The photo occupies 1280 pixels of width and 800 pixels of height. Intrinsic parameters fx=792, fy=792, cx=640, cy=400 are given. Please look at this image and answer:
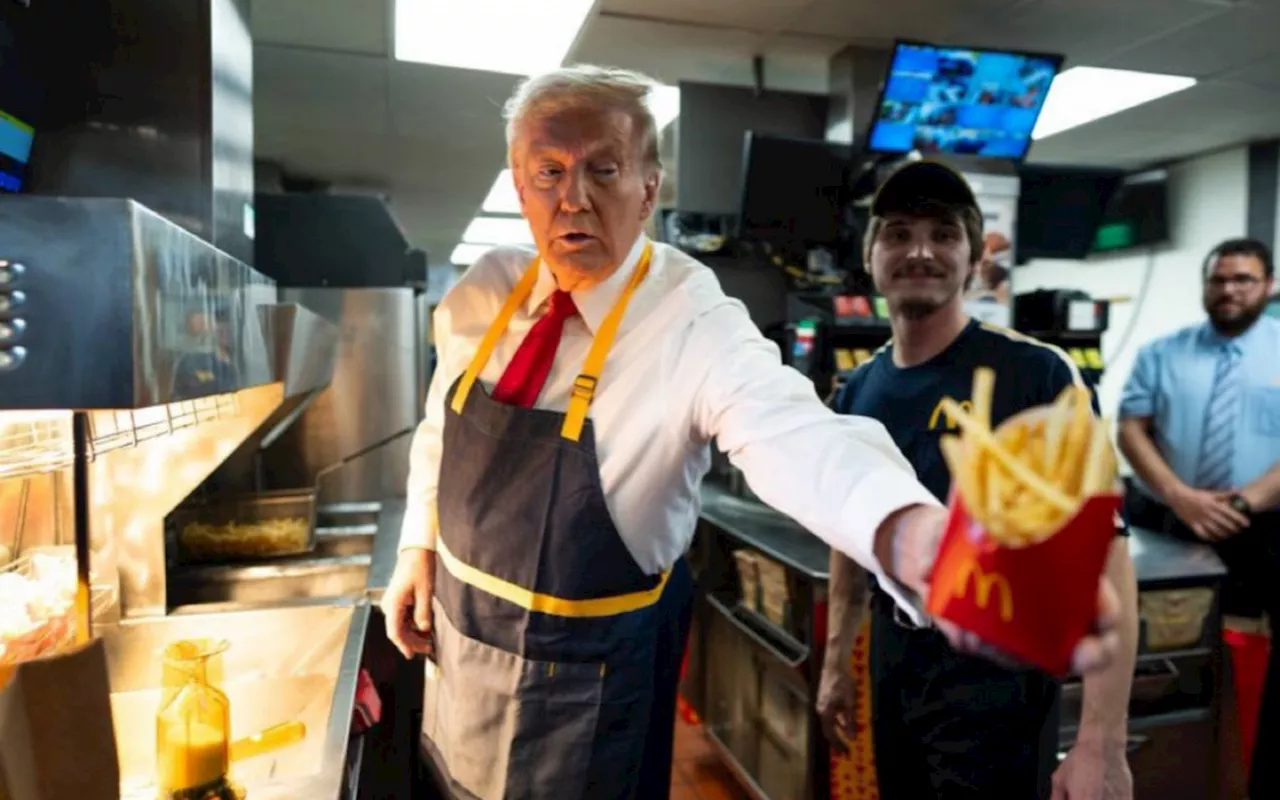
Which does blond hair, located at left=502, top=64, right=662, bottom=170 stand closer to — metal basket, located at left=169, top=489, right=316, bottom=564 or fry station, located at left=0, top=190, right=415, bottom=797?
fry station, located at left=0, top=190, right=415, bottom=797

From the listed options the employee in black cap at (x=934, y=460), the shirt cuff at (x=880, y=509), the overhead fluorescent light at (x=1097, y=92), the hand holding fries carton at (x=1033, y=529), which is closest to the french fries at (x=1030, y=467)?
the hand holding fries carton at (x=1033, y=529)

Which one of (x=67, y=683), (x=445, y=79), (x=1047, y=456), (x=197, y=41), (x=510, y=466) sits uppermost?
(x=445, y=79)

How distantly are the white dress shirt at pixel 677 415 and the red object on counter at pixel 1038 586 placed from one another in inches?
7.4

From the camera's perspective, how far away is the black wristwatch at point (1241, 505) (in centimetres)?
270

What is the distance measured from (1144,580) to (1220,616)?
1.24 ft

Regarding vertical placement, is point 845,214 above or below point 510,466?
above

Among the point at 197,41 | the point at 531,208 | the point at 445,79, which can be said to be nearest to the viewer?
the point at 531,208

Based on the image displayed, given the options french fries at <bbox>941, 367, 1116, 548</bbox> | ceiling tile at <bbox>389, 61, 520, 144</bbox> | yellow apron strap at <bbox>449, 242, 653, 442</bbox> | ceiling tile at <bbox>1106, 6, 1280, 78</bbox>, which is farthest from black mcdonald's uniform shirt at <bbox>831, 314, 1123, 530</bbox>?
ceiling tile at <bbox>1106, 6, 1280, 78</bbox>

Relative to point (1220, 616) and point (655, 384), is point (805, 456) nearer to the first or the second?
→ point (655, 384)

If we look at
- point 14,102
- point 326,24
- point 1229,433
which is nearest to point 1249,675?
point 1229,433

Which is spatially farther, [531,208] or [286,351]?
[286,351]

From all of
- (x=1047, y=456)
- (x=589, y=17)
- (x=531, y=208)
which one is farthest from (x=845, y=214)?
(x=1047, y=456)

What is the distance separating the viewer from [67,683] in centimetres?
83

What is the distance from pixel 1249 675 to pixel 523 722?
2.82m
